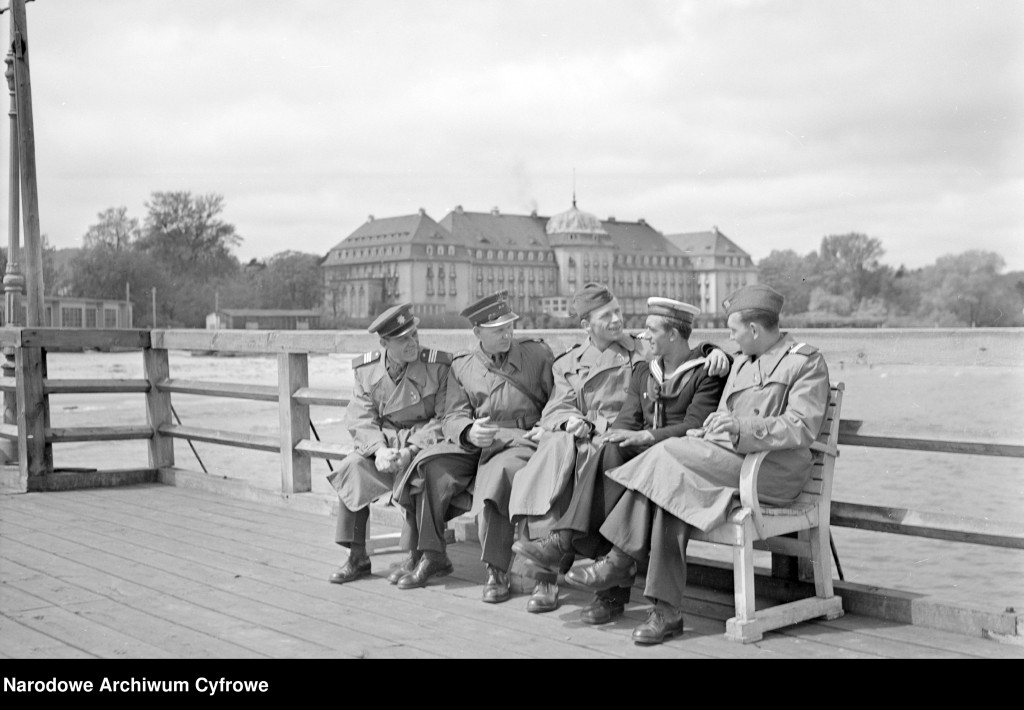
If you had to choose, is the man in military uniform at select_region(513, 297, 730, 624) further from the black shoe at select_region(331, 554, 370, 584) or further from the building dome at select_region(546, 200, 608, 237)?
the building dome at select_region(546, 200, 608, 237)

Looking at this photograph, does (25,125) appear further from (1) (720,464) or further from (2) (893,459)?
(2) (893,459)

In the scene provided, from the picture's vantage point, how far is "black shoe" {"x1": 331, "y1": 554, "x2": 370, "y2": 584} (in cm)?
471

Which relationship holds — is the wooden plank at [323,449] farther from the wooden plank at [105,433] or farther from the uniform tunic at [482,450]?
the wooden plank at [105,433]

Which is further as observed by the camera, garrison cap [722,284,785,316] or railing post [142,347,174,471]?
railing post [142,347,174,471]

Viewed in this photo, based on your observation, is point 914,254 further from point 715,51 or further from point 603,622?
point 603,622

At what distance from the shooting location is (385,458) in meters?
4.62

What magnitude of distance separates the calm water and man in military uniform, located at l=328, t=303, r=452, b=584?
6.11 feet

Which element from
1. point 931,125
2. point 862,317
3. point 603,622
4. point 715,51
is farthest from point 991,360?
point 931,125

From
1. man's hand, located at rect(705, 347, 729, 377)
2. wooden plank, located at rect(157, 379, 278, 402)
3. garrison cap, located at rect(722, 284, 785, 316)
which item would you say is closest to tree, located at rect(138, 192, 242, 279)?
wooden plank, located at rect(157, 379, 278, 402)

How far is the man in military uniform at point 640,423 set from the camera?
155 inches

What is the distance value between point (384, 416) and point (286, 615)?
42.2 inches

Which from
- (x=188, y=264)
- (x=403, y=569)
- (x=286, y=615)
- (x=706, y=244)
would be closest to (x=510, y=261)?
(x=706, y=244)

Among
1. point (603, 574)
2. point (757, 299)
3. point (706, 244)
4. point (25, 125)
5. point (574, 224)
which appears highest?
point (574, 224)
